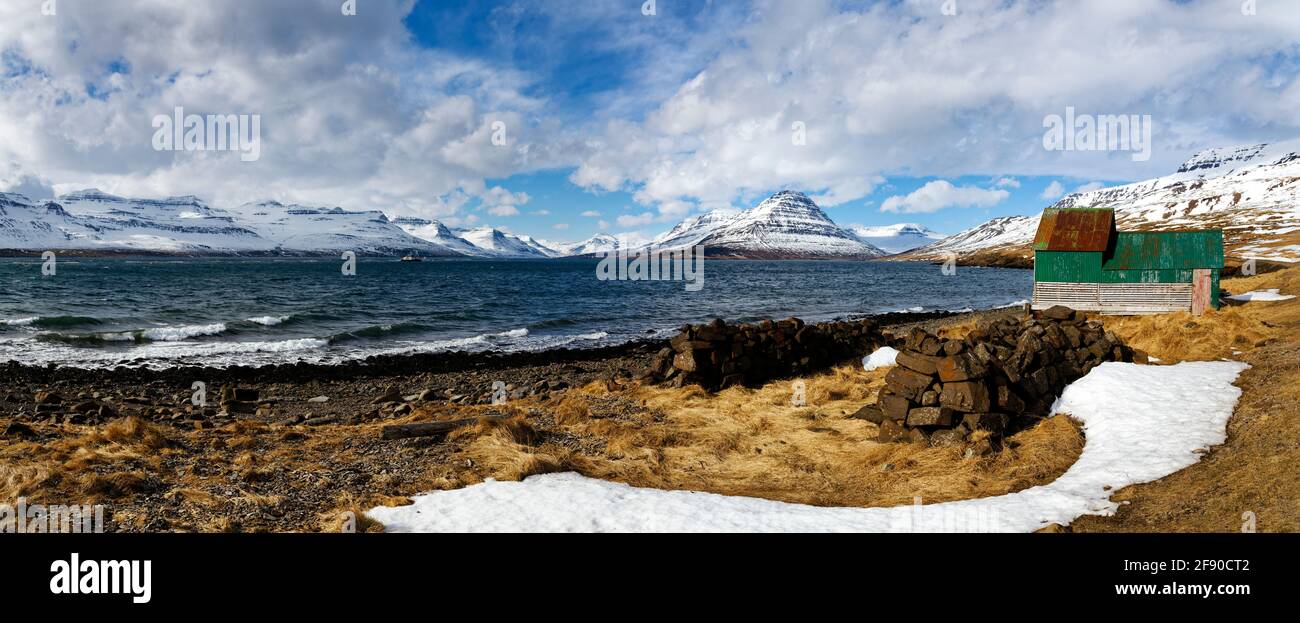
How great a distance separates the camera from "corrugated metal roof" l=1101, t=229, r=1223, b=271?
28.8m

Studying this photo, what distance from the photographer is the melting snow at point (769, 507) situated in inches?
265

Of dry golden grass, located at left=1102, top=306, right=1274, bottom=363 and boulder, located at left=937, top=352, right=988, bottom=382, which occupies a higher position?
dry golden grass, located at left=1102, top=306, right=1274, bottom=363

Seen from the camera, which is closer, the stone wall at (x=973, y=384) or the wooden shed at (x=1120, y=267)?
the stone wall at (x=973, y=384)

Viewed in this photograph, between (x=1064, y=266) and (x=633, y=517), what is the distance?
33.2m

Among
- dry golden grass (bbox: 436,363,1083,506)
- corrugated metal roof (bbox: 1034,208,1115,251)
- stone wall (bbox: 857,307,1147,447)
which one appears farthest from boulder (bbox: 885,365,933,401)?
corrugated metal roof (bbox: 1034,208,1115,251)

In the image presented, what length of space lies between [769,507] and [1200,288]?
34.0m

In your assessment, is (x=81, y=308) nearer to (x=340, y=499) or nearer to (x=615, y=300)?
(x=615, y=300)

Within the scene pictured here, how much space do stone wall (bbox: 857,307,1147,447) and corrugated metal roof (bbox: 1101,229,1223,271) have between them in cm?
2067

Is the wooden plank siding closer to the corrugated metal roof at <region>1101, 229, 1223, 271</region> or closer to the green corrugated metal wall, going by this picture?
the green corrugated metal wall

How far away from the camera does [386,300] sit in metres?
52.5

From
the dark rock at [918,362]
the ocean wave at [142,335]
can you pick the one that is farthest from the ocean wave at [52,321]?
the dark rock at [918,362]

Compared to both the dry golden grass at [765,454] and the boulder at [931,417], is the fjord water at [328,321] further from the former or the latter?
the boulder at [931,417]
